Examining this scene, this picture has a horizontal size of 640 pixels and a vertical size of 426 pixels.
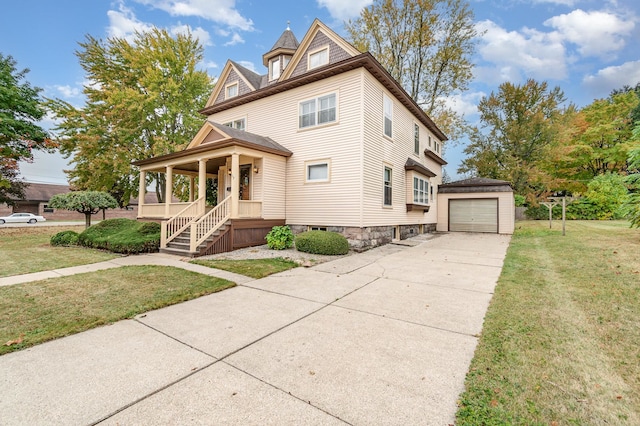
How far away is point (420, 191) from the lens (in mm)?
15305

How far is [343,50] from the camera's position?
11258mm

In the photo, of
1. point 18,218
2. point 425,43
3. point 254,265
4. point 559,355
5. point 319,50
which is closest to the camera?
Answer: point 559,355

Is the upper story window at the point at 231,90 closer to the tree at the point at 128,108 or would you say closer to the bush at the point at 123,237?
the tree at the point at 128,108

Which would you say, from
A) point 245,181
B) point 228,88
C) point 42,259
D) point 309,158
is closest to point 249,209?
point 245,181

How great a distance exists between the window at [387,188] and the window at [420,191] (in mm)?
2472

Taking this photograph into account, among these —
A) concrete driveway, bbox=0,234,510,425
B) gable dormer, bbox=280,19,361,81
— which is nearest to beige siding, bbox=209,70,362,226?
gable dormer, bbox=280,19,361,81

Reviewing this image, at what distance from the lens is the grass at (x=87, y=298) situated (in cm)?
357

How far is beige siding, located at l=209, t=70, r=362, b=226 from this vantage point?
10.5 meters

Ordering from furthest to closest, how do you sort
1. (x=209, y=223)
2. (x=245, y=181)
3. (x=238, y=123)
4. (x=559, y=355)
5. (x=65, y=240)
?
(x=238, y=123), (x=245, y=181), (x=65, y=240), (x=209, y=223), (x=559, y=355)

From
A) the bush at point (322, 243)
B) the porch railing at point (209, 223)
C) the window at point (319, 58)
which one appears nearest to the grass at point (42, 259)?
the porch railing at point (209, 223)

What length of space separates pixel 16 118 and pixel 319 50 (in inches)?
671

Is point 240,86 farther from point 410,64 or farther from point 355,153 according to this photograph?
point 410,64

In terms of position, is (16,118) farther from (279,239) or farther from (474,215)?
(474,215)

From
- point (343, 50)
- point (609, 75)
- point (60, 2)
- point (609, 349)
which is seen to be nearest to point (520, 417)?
point (609, 349)
